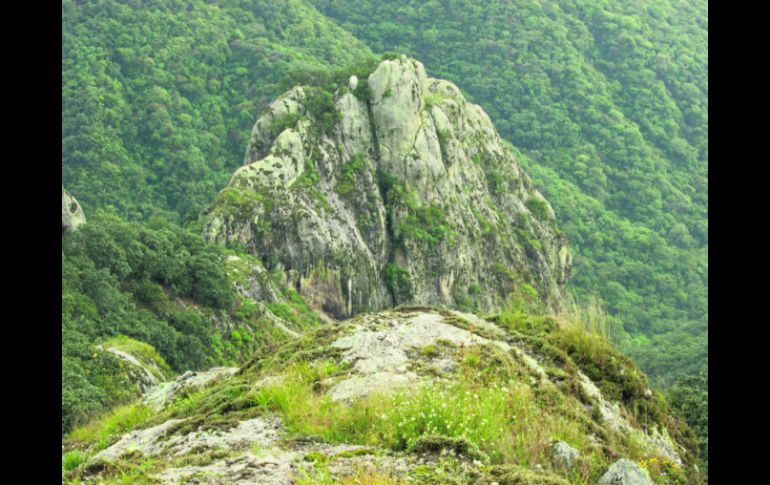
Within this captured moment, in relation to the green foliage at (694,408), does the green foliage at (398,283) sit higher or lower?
lower

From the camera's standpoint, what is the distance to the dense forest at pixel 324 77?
2530cm

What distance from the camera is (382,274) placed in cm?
4416

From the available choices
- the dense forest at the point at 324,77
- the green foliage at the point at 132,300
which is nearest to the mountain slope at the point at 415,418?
the green foliage at the point at 132,300

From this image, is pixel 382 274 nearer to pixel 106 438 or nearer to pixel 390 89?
pixel 390 89

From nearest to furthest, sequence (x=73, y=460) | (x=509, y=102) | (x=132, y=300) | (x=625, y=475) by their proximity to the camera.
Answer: (x=625, y=475) < (x=73, y=460) < (x=132, y=300) < (x=509, y=102)

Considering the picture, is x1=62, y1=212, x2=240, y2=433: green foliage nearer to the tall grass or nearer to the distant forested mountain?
the tall grass

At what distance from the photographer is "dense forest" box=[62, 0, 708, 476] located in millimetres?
25297

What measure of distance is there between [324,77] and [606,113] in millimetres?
59329

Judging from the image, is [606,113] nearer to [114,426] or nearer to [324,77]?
[324,77]

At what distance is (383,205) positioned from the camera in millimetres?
44875

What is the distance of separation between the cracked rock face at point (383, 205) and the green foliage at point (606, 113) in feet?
68.6

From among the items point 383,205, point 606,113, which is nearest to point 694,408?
point 383,205

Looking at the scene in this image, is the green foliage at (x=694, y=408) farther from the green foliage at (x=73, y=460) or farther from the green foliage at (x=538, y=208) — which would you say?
the green foliage at (x=538, y=208)
